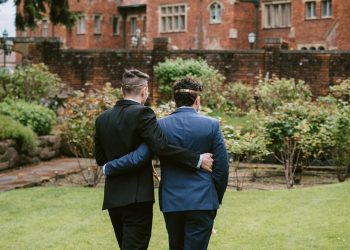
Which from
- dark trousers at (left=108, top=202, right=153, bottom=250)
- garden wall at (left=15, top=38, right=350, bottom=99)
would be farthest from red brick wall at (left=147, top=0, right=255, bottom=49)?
dark trousers at (left=108, top=202, right=153, bottom=250)

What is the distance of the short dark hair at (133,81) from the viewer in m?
5.23

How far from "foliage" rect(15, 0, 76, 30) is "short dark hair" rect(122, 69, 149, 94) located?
11540mm

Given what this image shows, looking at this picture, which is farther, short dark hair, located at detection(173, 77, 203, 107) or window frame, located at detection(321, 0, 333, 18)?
window frame, located at detection(321, 0, 333, 18)

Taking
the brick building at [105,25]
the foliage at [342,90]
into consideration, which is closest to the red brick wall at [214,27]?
the brick building at [105,25]

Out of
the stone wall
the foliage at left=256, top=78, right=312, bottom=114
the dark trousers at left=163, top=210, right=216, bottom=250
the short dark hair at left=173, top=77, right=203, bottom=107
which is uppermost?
the short dark hair at left=173, top=77, right=203, bottom=107

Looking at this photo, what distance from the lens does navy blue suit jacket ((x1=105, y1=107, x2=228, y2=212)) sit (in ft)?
16.9

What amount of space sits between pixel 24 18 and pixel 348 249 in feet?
37.6

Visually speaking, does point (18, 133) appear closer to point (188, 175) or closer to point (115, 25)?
point (188, 175)

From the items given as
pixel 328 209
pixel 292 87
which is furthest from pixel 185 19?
pixel 328 209

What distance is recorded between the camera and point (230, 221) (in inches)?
342

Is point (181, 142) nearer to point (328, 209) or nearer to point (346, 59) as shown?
point (328, 209)

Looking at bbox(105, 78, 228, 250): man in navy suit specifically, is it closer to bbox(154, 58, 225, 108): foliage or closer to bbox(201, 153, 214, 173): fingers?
bbox(201, 153, 214, 173): fingers

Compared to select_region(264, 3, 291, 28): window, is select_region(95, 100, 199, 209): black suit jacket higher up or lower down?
lower down

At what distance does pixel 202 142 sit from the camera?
519 centimetres
